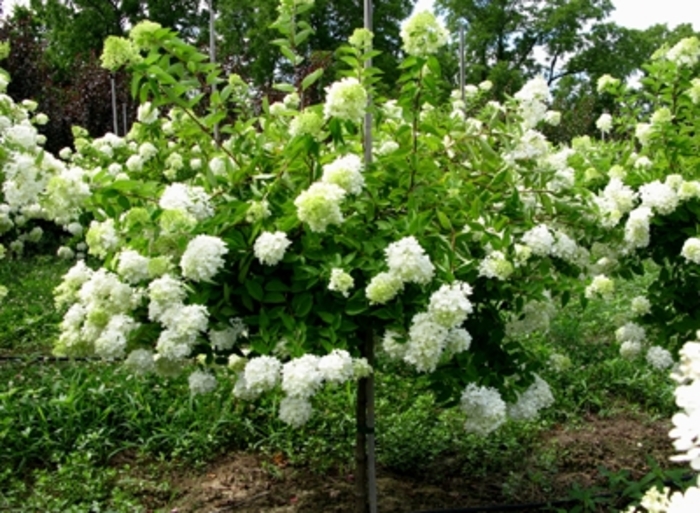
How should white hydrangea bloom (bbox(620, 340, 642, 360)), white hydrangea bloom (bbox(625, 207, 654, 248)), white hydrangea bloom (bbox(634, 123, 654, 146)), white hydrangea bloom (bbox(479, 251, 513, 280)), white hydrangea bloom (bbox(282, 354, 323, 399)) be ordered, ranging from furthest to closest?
white hydrangea bloom (bbox(620, 340, 642, 360))
white hydrangea bloom (bbox(634, 123, 654, 146))
white hydrangea bloom (bbox(625, 207, 654, 248))
white hydrangea bloom (bbox(479, 251, 513, 280))
white hydrangea bloom (bbox(282, 354, 323, 399))

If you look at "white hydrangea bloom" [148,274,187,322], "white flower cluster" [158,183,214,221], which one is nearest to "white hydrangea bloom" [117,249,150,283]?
"white hydrangea bloom" [148,274,187,322]

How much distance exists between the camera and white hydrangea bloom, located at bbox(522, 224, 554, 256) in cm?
238

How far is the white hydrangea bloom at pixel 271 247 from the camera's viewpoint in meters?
2.12

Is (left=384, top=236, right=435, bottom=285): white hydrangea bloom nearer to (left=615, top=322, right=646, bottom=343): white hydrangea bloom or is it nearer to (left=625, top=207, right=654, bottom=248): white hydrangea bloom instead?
(left=625, top=207, right=654, bottom=248): white hydrangea bloom

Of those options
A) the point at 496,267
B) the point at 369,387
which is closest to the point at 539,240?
the point at 496,267

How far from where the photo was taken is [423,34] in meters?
2.26

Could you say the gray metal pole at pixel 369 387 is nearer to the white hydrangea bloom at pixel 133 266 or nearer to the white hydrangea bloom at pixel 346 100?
the white hydrangea bloom at pixel 346 100

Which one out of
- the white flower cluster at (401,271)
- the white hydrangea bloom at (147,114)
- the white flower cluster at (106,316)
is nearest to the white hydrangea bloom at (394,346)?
the white flower cluster at (401,271)

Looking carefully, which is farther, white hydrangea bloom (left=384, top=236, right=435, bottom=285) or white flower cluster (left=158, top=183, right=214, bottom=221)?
white flower cluster (left=158, top=183, right=214, bottom=221)

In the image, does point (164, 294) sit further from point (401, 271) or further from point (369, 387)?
point (369, 387)

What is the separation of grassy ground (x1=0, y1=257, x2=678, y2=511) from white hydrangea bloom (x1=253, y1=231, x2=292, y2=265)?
151 cm

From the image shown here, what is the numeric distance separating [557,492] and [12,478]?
225 centimetres

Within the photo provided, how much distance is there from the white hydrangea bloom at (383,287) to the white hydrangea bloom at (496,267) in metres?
0.32

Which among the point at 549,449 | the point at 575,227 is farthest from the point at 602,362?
the point at 575,227
